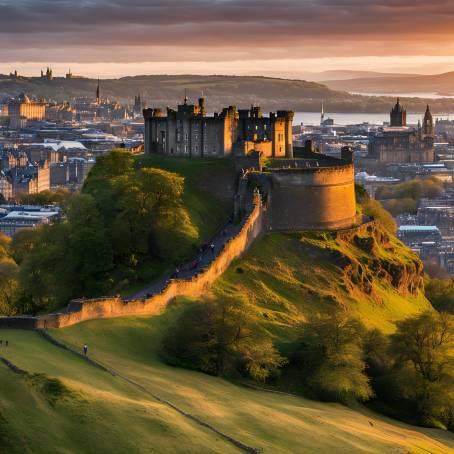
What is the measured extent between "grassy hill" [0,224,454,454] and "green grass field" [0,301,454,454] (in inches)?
2.0

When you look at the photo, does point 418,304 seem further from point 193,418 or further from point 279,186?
point 193,418

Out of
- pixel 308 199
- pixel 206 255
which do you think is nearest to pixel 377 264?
pixel 308 199

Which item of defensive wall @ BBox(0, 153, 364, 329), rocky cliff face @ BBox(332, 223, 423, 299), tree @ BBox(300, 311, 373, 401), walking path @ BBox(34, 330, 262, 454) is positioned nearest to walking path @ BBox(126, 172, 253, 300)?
defensive wall @ BBox(0, 153, 364, 329)

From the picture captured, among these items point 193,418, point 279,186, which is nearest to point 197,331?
point 193,418

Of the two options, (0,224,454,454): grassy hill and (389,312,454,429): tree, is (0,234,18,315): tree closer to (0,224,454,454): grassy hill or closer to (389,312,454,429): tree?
(0,224,454,454): grassy hill

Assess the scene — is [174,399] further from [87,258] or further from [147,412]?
[87,258]

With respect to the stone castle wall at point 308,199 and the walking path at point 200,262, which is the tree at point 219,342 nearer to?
the walking path at point 200,262

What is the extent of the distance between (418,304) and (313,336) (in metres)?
28.2

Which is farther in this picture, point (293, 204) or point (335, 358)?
point (293, 204)

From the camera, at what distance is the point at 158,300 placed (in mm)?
59469

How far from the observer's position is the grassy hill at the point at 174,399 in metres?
38.6

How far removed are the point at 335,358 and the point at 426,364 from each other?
5.13 m

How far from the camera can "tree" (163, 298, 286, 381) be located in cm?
5369

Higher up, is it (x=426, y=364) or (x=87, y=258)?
(x=87, y=258)
